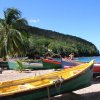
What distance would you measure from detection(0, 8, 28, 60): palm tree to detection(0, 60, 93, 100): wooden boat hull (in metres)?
27.3

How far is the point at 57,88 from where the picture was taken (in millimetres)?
10672

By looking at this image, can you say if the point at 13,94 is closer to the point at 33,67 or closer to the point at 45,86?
the point at 45,86

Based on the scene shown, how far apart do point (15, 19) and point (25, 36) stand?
2.46m

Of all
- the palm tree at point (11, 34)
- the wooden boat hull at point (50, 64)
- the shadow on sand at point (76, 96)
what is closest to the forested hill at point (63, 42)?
the palm tree at point (11, 34)

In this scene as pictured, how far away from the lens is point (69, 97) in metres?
11.7

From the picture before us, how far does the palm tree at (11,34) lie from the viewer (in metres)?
38.6

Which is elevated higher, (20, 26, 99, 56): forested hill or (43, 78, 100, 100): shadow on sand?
(20, 26, 99, 56): forested hill

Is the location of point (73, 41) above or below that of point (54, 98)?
above

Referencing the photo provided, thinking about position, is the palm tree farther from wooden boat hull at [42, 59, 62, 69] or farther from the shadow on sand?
the shadow on sand

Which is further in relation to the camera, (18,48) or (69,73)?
(18,48)

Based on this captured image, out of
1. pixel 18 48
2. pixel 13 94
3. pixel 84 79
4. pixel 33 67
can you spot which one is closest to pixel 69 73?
pixel 84 79

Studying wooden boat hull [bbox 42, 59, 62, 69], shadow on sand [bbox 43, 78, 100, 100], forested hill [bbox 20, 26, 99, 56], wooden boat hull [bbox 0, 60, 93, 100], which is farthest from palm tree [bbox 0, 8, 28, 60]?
forested hill [bbox 20, 26, 99, 56]

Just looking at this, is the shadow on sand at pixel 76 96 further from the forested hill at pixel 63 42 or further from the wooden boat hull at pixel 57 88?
the forested hill at pixel 63 42

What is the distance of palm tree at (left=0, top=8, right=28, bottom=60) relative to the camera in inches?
1518
